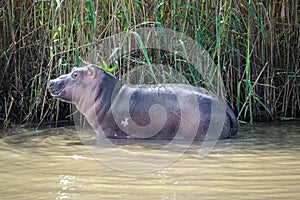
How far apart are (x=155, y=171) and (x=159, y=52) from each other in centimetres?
215

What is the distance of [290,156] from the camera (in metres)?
3.88

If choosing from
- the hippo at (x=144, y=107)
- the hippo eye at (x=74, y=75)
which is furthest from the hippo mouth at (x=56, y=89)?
the hippo eye at (x=74, y=75)

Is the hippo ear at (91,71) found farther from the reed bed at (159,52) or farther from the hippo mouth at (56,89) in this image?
the hippo mouth at (56,89)

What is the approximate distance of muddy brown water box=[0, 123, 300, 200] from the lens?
115 inches

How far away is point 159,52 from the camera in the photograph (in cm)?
539

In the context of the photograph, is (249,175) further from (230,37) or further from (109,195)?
(230,37)

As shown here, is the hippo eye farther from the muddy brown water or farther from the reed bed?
the muddy brown water

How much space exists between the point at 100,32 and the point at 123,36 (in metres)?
0.38

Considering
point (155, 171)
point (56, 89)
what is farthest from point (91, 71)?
point (155, 171)

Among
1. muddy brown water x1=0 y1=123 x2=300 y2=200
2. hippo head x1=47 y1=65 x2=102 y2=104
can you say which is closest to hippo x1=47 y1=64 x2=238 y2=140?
hippo head x1=47 y1=65 x2=102 y2=104

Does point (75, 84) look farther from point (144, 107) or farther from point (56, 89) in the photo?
point (144, 107)

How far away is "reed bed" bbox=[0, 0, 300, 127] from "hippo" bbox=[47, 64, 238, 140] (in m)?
0.28

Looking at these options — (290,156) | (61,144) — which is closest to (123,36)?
(61,144)

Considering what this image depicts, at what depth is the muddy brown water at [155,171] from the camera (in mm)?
2920
